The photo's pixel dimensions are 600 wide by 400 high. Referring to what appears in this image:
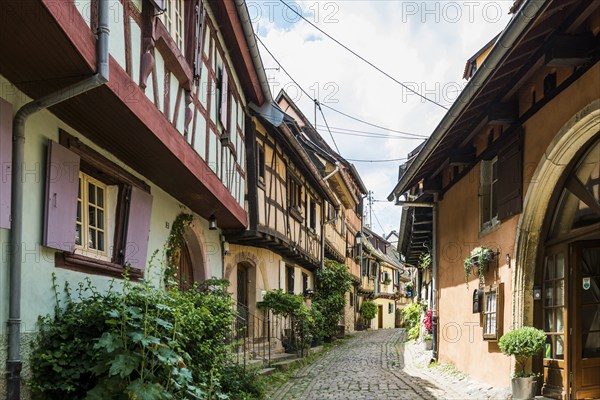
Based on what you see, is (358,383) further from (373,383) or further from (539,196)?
(539,196)

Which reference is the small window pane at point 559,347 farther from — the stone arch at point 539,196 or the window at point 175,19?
the window at point 175,19

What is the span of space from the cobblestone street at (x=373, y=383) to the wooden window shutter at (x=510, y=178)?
2.41m

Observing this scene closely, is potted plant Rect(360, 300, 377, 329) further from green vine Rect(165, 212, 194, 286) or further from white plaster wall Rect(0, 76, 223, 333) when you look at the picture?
white plaster wall Rect(0, 76, 223, 333)

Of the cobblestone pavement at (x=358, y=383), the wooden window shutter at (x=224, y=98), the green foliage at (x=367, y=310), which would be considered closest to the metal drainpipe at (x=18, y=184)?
the wooden window shutter at (x=224, y=98)

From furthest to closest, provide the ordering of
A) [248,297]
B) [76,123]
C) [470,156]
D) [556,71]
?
[248,297]
[470,156]
[556,71]
[76,123]

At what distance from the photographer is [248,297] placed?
42.5 ft

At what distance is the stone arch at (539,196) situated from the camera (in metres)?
5.55

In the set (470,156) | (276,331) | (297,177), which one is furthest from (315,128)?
(470,156)

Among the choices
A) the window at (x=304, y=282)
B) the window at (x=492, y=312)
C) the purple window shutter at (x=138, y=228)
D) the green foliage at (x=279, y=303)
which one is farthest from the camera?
the window at (x=304, y=282)

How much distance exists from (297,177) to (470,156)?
7228 mm

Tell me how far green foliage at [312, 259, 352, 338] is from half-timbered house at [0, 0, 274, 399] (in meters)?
10.7

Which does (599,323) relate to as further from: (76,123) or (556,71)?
(76,123)

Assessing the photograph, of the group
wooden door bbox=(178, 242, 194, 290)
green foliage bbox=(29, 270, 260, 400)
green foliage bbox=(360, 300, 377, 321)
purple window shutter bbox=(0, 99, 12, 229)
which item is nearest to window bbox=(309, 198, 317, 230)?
wooden door bbox=(178, 242, 194, 290)

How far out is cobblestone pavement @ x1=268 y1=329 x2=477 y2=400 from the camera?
27.8ft
